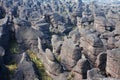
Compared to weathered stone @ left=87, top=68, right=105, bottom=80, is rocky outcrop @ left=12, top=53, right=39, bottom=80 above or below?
below

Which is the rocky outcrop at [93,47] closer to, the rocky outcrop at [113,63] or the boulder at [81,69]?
the boulder at [81,69]

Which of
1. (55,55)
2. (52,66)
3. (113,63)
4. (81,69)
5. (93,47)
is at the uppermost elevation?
(93,47)

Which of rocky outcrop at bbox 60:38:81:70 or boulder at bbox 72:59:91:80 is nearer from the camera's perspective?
boulder at bbox 72:59:91:80

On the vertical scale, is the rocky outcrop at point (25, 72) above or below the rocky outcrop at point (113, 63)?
below

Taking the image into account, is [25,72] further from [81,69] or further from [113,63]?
[113,63]

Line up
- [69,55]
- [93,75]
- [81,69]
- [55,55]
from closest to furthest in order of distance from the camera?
[93,75], [81,69], [69,55], [55,55]

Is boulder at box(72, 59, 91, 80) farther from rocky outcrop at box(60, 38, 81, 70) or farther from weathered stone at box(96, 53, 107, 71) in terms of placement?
rocky outcrop at box(60, 38, 81, 70)

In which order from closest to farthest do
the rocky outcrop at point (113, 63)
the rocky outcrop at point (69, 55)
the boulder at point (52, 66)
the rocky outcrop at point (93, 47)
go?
1. the rocky outcrop at point (113, 63)
2. the boulder at point (52, 66)
3. the rocky outcrop at point (69, 55)
4. the rocky outcrop at point (93, 47)

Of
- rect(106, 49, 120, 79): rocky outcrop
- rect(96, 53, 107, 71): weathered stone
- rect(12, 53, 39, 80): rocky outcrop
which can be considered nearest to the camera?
rect(106, 49, 120, 79): rocky outcrop

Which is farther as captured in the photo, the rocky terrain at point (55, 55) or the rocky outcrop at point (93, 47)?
the rocky outcrop at point (93, 47)

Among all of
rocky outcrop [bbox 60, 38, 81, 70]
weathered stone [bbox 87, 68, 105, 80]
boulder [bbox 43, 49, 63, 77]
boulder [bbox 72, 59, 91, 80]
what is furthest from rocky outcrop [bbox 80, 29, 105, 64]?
weathered stone [bbox 87, 68, 105, 80]

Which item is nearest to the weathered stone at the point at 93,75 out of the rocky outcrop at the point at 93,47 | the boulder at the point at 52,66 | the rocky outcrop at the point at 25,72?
the boulder at the point at 52,66

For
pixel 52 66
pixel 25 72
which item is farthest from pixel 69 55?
pixel 25 72

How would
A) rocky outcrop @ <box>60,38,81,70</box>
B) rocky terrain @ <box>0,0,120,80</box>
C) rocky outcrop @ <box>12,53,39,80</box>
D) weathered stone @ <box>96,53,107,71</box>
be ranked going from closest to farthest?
rocky outcrop @ <box>12,53,39,80</box> < rocky terrain @ <box>0,0,120,80</box> < weathered stone @ <box>96,53,107,71</box> < rocky outcrop @ <box>60,38,81,70</box>
